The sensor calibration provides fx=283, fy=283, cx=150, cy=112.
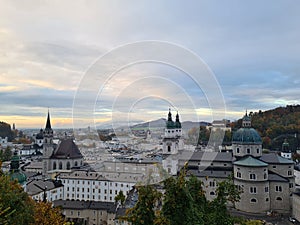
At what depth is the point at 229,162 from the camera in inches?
1437

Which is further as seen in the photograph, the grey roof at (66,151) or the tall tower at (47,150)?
the tall tower at (47,150)

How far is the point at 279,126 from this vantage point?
76.9m

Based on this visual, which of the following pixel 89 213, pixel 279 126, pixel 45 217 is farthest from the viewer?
pixel 279 126

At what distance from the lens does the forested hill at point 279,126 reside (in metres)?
70.8

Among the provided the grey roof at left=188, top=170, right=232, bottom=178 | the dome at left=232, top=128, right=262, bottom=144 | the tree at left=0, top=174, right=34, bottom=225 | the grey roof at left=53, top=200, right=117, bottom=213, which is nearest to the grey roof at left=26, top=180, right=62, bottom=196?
the grey roof at left=53, top=200, right=117, bottom=213

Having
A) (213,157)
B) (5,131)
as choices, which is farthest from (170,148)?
(5,131)

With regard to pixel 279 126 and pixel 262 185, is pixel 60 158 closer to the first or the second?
pixel 262 185

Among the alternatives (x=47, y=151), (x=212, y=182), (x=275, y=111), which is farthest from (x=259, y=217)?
(x=275, y=111)

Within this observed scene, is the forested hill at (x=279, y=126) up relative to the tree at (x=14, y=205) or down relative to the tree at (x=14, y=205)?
up

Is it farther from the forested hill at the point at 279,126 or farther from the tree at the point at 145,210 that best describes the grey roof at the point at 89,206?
the forested hill at the point at 279,126

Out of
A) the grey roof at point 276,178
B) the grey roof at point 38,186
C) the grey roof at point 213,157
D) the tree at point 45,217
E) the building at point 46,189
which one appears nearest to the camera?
the tree at point 45,217

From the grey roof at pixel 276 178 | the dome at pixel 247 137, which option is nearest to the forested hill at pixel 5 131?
the dome at pixel 247 137

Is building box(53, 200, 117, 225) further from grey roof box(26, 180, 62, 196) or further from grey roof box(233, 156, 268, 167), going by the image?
grey roof box(233, 156, 268, 167)

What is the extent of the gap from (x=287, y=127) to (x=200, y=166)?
48629mm
